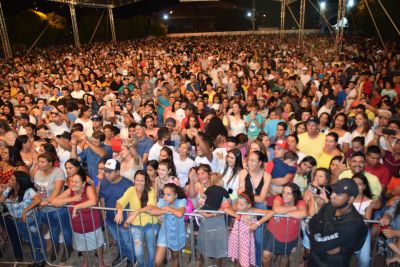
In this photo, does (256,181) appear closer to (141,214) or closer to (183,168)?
(183,168)

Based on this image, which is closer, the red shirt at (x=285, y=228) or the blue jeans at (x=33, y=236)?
the red shirt at (x=285, y=228)

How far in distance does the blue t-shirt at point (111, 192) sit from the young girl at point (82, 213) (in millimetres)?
156

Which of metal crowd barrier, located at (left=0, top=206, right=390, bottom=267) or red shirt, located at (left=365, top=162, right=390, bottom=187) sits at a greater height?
red shirt, located at (left=365, top=162, right=390, bottom=187)

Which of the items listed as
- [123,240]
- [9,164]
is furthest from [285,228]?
[9,164]

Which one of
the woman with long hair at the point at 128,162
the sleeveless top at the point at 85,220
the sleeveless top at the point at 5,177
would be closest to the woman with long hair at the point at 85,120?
the woman with long hair at the point at 128,162

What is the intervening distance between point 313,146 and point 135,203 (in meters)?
3.05

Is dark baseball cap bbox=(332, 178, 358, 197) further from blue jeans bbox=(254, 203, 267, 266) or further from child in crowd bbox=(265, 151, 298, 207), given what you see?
child in crowd bbox=(265, 151, 298, 207)

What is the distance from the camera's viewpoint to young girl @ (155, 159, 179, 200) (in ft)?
15.1

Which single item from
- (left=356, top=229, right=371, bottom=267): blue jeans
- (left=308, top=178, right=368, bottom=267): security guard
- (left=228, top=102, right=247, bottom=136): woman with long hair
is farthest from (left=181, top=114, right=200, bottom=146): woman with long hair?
(left=308, top=178, right=368, bottom=267): security guard

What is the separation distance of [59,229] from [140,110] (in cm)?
395

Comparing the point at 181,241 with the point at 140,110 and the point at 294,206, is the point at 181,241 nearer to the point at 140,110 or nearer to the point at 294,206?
the point at 294,206

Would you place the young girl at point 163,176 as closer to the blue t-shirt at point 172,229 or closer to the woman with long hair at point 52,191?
the blue t-shirt at point 172,229

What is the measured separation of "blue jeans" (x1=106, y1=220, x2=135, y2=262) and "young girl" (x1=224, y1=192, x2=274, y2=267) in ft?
4.26

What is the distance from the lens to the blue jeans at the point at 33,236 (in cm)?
469
